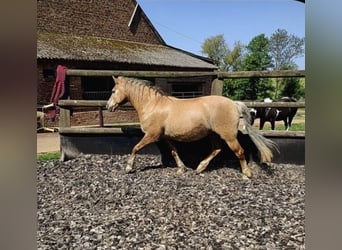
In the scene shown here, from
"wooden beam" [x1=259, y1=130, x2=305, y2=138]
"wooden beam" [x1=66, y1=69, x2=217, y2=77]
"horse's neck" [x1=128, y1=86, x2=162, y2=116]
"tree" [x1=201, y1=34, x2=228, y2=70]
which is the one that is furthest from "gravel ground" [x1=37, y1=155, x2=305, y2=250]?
"tree" [x1=201, y1=34, x2=228, y2=70]

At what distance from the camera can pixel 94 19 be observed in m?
2.45

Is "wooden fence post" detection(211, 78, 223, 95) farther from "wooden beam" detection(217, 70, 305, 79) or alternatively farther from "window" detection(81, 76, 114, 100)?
"window" detection(81, 76, 114, 100)

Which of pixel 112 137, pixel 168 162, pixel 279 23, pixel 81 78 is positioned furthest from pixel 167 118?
pixel 279 23

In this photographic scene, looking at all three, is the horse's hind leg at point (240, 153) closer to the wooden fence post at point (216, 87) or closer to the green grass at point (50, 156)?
the wooden fence post at point (216, 87)

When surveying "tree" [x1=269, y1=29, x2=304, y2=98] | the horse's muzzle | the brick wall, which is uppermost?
the brick wall

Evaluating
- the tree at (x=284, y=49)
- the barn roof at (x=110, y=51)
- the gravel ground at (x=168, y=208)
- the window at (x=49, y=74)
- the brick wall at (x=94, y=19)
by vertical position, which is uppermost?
the brick wall at (x=94, y=19)

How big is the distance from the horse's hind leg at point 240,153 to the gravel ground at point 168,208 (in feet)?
0.12

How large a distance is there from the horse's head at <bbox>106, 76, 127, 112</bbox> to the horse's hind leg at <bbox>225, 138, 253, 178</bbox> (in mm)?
672

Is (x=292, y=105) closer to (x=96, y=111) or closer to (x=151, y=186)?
(x=151, y=186)

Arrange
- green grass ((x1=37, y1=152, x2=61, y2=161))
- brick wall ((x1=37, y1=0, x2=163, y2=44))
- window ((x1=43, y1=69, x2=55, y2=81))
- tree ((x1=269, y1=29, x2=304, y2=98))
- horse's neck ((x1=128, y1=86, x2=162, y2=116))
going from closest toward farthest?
1. tree ((x1=269, y1=29, x2=304, y2=98))
2. window ((x1=43, y1=69, x2=55, y2=81))
3. green grass ((x1=37, y1=152, x2=61, y2=161))
4. brick wall ((x1=37, y1=0, x2=163, y2=44))
5. horse's neck ((x1=128, y1=86, x2=162, y2=116))

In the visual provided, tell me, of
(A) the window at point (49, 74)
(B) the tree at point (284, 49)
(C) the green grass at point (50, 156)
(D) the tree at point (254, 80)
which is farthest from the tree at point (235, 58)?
(C) the green grass at point (50, 156)

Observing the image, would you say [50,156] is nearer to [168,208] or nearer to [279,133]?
[168,208]

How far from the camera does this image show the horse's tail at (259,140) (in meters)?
2.18

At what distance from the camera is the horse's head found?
2.34m
